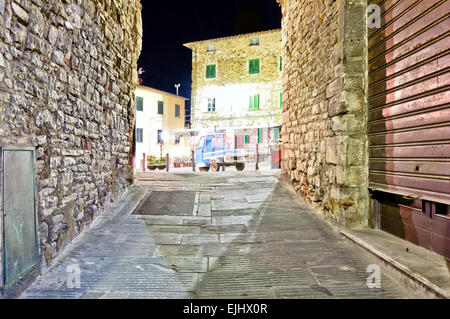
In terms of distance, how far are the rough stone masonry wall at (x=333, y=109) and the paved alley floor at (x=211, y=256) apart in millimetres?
485

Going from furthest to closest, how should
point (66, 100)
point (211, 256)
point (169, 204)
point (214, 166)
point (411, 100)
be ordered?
point (214, 166) → point (169, 204) → point (66, 100) → point (211, 256) → point (411, 100)

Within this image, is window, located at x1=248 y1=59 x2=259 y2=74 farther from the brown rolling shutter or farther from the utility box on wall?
the utility box on wall

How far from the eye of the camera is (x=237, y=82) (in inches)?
850

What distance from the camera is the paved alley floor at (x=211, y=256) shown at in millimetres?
2602

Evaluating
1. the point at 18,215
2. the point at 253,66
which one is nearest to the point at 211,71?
the point at 253,66

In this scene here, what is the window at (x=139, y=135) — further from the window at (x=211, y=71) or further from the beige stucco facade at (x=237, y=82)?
the window at (x=211, y=71)

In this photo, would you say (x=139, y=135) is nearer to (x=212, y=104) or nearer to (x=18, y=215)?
(x=212, y=104)

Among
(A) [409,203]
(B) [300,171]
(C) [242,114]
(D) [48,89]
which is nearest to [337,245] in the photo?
(A) [409,203]

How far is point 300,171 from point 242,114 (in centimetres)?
1666

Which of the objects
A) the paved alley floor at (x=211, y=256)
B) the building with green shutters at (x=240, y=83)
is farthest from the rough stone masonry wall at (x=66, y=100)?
the building with green shutters at (x=240, y=83)

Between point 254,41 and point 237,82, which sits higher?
point 254,41

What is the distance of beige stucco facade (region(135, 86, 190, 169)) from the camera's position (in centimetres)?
2412

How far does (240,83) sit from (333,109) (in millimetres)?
18072
